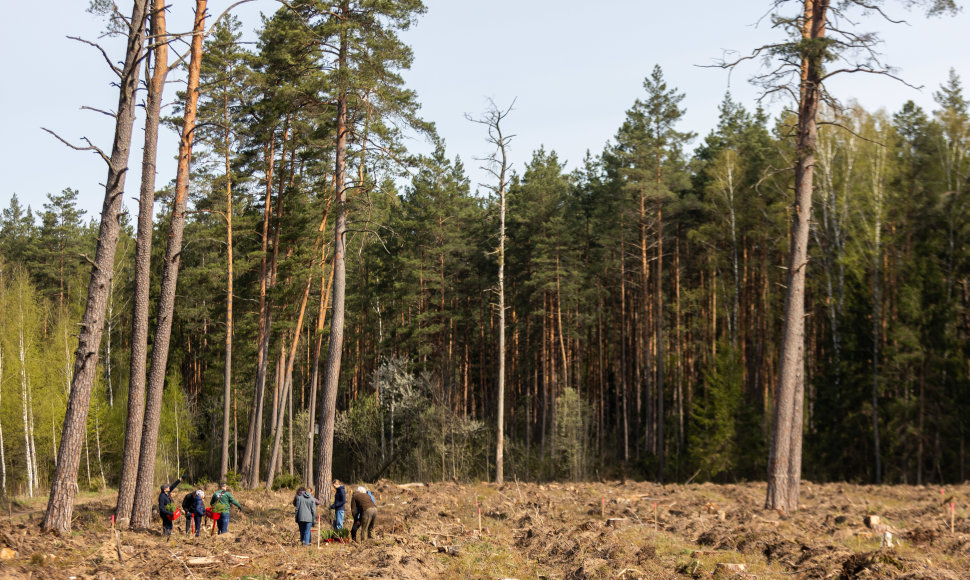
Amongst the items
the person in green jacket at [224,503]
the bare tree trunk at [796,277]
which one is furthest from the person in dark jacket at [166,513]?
the bare tree trunk at [796,277]

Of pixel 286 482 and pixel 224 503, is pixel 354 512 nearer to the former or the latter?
pixel 224 503

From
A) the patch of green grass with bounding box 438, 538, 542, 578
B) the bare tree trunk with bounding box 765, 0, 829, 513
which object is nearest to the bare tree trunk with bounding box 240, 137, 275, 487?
the patch of green grass with bounding box 438, 538, 542, 578

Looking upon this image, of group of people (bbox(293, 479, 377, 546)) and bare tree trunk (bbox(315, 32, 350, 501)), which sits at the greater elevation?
bare tree trunk (bbox(315, 32, 350, 501))

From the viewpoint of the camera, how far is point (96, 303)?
11078 mm

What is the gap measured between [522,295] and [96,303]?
2904 centimetres

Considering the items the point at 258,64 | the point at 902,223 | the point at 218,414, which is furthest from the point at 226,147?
the point at 902,223

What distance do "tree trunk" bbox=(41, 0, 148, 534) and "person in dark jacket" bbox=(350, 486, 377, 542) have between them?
15.1 feet

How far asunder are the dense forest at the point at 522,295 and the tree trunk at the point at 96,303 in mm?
2920

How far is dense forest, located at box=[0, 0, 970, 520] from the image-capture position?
82.9ft

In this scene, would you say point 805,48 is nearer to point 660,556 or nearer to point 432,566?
point 660,556

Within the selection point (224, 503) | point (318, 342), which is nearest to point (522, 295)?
point (318, 342)

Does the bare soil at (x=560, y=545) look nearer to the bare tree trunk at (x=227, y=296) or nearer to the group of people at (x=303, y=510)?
the group of people at (x=303, y=510)

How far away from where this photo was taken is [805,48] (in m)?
13.8

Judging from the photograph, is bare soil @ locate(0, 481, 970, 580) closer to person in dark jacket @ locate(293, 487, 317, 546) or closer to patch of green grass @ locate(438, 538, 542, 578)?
patch of green grass @ locate(438, 538, 542, 578)
